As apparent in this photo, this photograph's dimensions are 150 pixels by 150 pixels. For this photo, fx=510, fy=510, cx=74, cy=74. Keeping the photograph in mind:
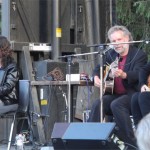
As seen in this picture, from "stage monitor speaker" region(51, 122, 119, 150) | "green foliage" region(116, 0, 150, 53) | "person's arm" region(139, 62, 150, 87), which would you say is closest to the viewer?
A: "stage monitor speaker" region(51, 122, 119, 150)

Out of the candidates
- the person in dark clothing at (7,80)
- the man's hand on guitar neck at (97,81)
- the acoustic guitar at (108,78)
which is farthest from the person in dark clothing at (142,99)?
the person in dark clothing at (7,80)

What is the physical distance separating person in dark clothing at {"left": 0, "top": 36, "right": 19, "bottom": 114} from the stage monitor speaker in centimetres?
132

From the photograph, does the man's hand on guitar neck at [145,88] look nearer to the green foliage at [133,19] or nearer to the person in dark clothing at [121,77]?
the person in dark clothing at [121,77]

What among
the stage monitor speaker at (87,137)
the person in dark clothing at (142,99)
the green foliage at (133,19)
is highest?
the green foliage at (133,19)

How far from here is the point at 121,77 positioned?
4871 millimetres

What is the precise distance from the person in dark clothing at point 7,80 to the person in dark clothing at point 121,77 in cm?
94

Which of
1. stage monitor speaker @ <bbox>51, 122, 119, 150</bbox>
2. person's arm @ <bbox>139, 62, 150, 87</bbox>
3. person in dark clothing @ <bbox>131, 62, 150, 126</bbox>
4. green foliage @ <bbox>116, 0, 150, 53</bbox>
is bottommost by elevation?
stage monitor speaker @ <bbox>51, 122, 119, 150</bbox>

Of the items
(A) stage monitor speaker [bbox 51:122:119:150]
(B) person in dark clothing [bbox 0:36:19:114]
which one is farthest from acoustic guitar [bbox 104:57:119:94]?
(B) person in dark clothing [bbox 0:36:19:114]

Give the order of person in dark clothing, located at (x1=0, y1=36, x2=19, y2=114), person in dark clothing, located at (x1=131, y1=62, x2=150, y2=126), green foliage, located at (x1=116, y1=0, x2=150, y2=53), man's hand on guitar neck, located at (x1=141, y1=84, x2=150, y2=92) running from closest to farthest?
person in dark clothing, located at (x1=131, y1=62, x2=150, y2=126)
man's hand on guitar neck, located at (x1=141, y1=84, x2=150, y2=92)
person in dark clothing, located at (x1=0, y1=36, x2=19, y2=114)
green foliage, located at (x1=116, y1=0, x2=150, y2=53)

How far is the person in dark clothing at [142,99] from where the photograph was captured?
461cm

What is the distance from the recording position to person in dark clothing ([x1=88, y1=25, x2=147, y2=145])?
482cm

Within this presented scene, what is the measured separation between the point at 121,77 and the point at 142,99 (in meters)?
0.36

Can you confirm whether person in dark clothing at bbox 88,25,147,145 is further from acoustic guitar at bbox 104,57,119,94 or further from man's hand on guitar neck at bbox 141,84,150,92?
man's hand on guitar neck at bbox 141,84,150,92

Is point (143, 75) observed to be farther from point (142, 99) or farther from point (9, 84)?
point (9, 84)
